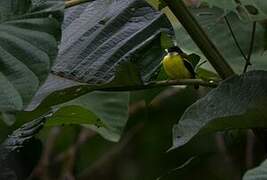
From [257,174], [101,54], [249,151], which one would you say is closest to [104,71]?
[101,54]

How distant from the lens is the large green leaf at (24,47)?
90 centimetres

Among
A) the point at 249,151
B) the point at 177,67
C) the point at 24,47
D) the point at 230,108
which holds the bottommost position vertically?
the point at 249,151

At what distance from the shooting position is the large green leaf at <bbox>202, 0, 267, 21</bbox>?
3.53 feet

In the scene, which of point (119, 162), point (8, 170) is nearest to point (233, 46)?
point (8, 170)

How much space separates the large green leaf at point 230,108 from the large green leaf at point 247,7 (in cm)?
10

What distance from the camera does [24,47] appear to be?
0.97 meters

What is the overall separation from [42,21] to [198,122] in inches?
10.8

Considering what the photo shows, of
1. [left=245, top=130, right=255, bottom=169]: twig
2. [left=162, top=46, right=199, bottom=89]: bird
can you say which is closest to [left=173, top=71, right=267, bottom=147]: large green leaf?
[left=162, top=46, right=199, bottom=89]: bird

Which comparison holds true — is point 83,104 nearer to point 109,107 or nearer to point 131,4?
point 109,107

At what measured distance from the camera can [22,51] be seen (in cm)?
96

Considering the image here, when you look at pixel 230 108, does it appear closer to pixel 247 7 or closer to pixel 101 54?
pixel 247 7

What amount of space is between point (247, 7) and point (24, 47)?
391 millimetres

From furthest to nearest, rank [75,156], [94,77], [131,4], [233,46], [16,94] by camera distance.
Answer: [75,156], [233,46], [131,4], [94,77], [16,94]

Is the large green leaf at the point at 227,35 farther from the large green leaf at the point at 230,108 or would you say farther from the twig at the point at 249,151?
the twig at the point at 249,151
